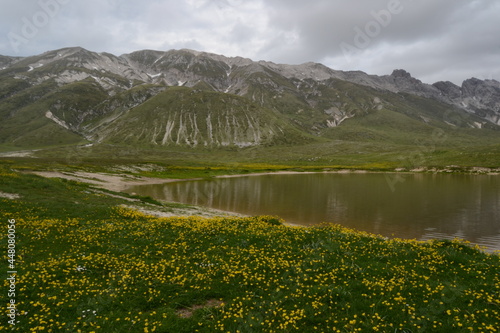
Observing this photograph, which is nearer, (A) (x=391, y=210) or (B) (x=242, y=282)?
(B) (x=242, y=282)

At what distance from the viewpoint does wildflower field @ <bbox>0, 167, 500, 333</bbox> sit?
973 cm

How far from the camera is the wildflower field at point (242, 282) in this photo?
31.9 feet

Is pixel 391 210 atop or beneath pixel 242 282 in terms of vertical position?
beneath

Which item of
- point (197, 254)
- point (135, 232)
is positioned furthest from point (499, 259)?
point (135, 232)

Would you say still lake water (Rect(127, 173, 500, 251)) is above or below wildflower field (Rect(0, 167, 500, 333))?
below

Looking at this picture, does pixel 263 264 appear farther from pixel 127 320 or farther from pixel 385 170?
pixel 385 170

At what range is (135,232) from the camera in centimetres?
1981

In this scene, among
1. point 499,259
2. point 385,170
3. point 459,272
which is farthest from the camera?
point 385,170

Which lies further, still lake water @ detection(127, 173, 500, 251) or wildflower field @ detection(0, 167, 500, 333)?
still lake water @ detection(127, 173, 500, 251)

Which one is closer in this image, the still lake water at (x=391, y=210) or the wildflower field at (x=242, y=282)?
the wildflower field at (x=242, y=282)

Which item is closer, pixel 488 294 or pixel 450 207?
pixel 488 294

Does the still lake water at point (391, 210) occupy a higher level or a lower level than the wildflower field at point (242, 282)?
lower

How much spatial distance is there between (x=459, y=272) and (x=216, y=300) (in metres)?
12.0

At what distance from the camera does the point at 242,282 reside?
42.0 feet
